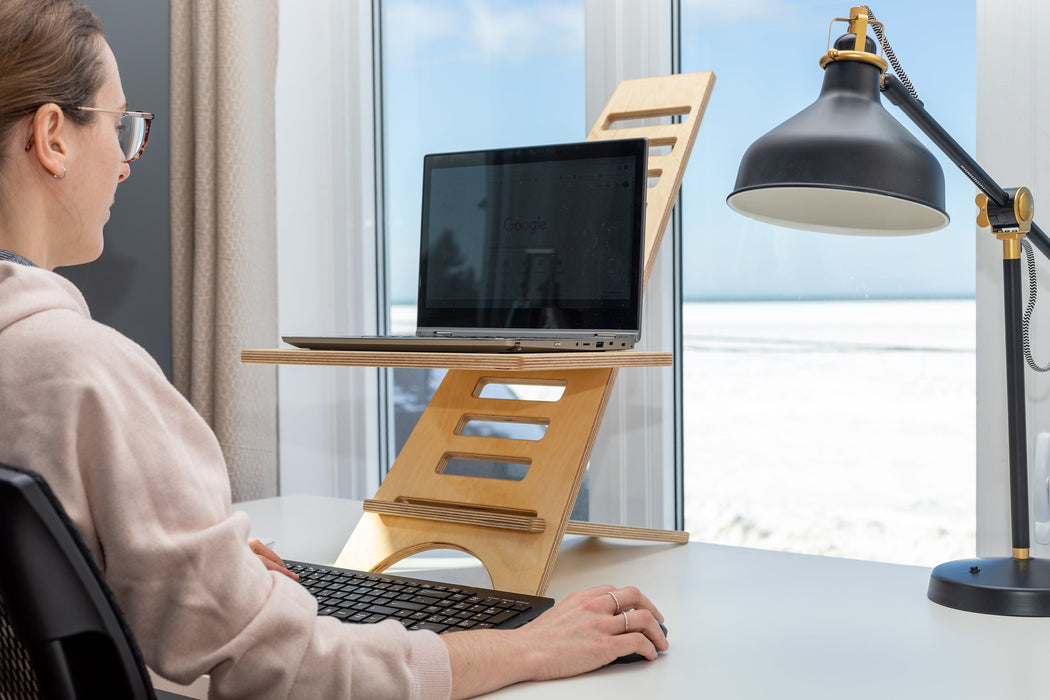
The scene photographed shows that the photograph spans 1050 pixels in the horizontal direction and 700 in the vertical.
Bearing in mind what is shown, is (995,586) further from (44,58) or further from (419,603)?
(44,58)

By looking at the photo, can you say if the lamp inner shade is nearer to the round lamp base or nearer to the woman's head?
the round lamp base

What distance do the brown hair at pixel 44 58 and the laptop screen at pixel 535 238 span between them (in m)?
0.62

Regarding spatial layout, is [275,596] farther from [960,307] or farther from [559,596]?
[960,307]

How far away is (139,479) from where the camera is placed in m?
0.59

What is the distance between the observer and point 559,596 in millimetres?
1064

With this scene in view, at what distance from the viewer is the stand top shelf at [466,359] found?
3.02 ft

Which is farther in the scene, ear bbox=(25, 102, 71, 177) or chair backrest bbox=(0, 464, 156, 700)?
ear bbox=(25, 102, 71, 177)

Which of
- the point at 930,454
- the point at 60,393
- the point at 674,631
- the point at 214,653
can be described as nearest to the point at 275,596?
the point at 214,653

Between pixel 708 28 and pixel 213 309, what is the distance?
1.04m

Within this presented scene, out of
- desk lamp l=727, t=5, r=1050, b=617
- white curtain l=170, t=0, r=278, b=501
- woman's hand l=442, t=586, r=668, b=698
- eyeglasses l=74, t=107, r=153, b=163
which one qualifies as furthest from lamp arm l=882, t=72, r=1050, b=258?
white curtain l=170, t=0, r=278, b=501

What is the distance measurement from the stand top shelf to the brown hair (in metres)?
0.37

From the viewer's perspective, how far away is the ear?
734 mm

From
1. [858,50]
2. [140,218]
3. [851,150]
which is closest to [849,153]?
[851,150]

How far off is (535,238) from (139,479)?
0.77m
